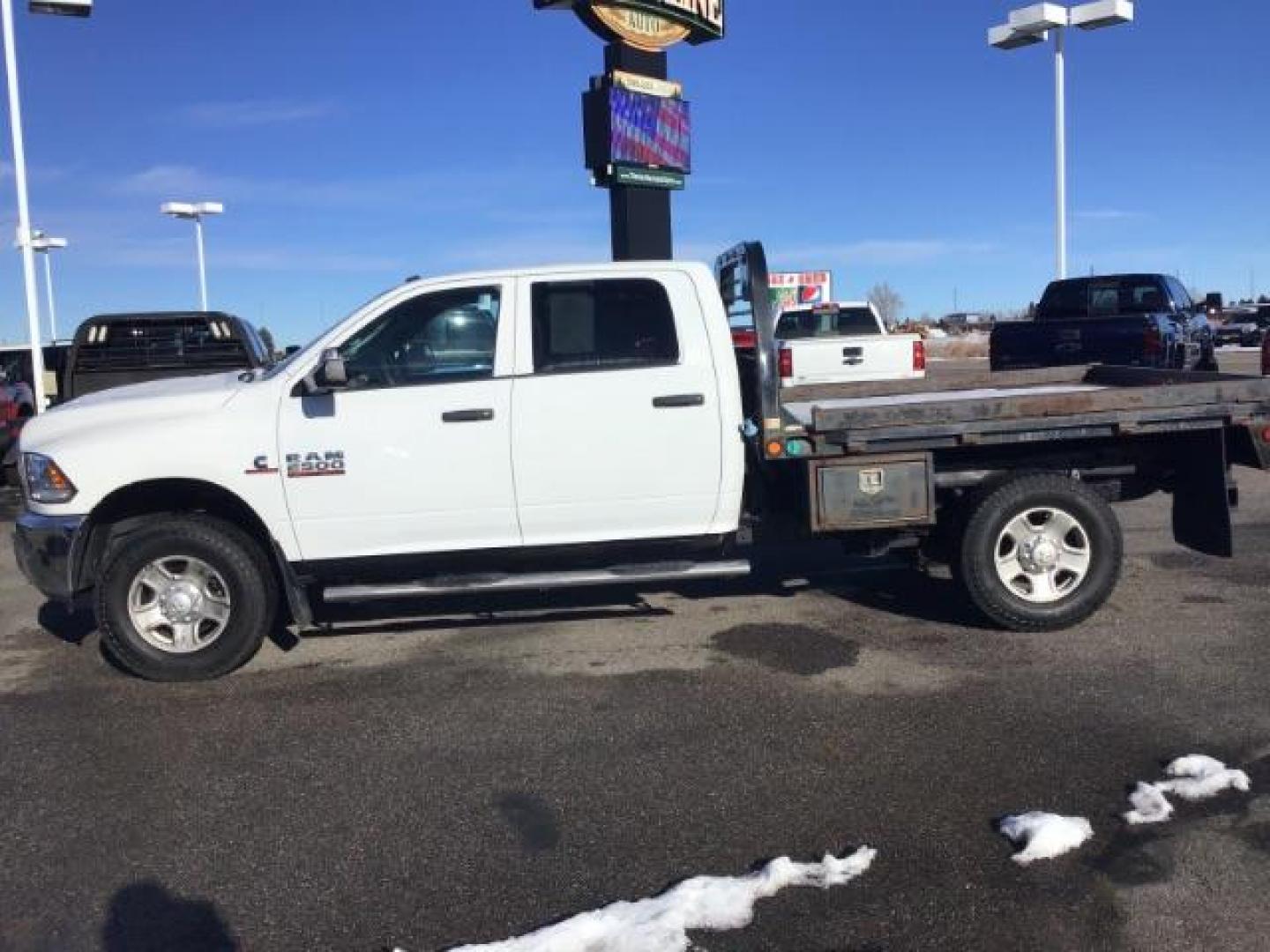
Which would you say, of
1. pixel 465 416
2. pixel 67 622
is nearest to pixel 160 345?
pixel 67 622

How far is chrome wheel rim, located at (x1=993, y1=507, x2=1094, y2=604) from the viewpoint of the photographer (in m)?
6.16

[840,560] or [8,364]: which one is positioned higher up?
[8,364]

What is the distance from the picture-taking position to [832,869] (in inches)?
143

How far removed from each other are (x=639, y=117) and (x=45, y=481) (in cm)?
1735

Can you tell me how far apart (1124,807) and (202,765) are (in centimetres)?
359

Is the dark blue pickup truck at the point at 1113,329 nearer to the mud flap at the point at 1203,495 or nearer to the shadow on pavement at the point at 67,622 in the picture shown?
Result: the mud flap at the point at 1203,495

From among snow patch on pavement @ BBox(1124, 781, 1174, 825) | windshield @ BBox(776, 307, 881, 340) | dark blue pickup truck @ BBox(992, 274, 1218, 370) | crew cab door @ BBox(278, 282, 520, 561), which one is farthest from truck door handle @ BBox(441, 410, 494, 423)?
windshield @ BBox(776, 307, 881, 340)

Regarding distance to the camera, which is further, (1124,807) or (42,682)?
(42,682)

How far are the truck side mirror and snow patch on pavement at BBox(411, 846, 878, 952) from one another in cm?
302

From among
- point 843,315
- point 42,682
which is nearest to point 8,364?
point 843,315

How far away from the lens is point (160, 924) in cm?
348

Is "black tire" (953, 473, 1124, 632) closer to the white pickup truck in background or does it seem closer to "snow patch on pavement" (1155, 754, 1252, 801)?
"snow patch on pavement" (1155, 754, 1252, 801)

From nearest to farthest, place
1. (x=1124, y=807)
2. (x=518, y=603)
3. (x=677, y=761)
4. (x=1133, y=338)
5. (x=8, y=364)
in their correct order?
1. (x=1124, y=807)
2. (x=677, y=761)
3. (x=518, y=603)
4. (x=1133, y=338)
5. (x=8, y=364)

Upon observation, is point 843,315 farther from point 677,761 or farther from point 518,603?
point 677,761
